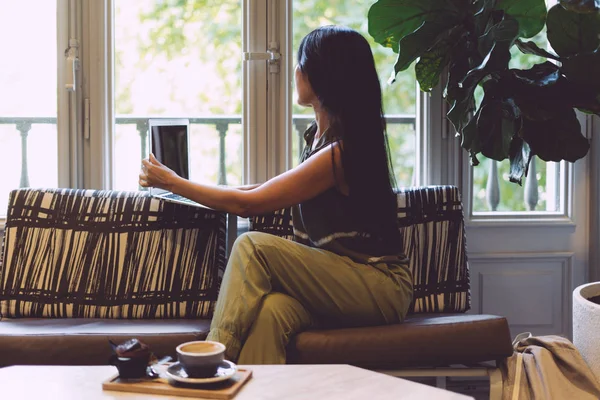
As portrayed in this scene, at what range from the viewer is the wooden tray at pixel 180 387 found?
4.45 ft

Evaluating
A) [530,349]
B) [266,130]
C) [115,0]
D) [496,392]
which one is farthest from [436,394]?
[115,0]

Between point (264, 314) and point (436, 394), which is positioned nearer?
point (436, 394)

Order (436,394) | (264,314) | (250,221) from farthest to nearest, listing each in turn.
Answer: (250,221) → (264,314) → (436,394)

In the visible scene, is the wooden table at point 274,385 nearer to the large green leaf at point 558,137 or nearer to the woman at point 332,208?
the woman at point 332,208

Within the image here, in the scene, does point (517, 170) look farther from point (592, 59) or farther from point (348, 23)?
point (348, 23)

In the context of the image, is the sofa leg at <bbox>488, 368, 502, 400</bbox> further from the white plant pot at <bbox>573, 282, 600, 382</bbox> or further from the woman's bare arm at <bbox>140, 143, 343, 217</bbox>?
the woman's bare arm at <bbox>140, 143, 343, 217</bbox>

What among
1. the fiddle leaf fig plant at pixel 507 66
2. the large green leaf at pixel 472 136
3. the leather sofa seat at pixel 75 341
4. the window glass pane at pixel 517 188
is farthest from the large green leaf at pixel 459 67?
the leather sofa seat at pixel 75 341

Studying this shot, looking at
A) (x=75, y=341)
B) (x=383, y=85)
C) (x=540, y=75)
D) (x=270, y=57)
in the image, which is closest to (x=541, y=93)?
(x=540, y=75)

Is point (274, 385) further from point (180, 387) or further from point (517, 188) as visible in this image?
point (517, 188)

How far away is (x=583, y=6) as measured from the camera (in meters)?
1.92

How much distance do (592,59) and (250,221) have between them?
1.18 meters

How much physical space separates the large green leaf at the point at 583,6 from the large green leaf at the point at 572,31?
0.56 feet

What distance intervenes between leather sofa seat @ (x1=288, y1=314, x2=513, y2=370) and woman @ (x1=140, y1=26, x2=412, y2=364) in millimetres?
52

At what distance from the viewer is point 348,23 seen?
9.32 ft
